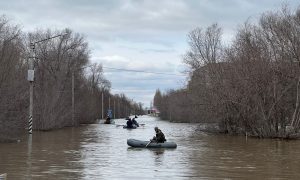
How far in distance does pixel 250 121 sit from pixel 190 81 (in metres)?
15.0

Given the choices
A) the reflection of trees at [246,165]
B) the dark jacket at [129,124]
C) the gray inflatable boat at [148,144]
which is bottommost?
the reflection of trees at [246,165]

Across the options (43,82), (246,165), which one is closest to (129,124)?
(43,82)

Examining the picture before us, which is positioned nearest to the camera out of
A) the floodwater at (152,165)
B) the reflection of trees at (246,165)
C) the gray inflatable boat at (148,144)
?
the floodwater at (152,165)

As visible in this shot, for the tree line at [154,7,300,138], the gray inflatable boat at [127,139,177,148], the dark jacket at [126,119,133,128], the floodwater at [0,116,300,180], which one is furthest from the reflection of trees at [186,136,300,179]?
the dark jacket at [126,119,133,128]

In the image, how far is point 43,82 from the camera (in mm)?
68875

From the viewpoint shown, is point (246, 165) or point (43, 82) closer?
point (246, 165)

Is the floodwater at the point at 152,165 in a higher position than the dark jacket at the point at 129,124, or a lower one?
lower

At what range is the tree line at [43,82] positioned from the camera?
120 ft

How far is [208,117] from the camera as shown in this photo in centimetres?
5306

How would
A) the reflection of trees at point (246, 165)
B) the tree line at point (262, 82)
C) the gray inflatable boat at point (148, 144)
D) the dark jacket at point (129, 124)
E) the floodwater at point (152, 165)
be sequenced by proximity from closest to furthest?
the floodwater at point (152, 165), the reflection of trees at point (246, 165), the gray inflatable boat at point (148, 144), the tree line at point (262, 82), the dark jacket at point (129, 124)

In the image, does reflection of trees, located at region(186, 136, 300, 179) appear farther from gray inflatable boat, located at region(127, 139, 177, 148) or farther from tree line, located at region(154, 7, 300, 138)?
tree line, located at region(154, 7, 300, 138)

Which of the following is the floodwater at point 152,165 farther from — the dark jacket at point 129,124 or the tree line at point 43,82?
the dark jacket at point 129,124

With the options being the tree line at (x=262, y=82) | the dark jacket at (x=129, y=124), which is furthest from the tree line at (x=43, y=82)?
the tree line at (x=262, y=82)

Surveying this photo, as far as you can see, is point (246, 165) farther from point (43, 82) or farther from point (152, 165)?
point (43, 82)
